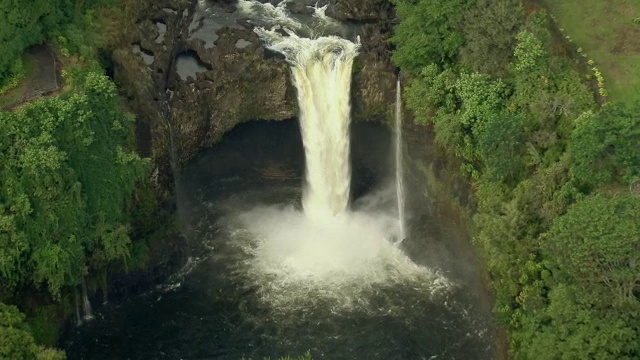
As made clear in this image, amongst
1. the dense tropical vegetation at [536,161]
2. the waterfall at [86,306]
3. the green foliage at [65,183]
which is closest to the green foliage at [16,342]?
the green foliage at [65,183]

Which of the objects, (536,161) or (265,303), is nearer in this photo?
(536,161)

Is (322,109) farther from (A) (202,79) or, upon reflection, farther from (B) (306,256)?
(B) (306,256)

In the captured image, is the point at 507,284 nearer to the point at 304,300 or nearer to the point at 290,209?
the point at 304,300

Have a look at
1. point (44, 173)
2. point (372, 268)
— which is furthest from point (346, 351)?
point (44, 173)

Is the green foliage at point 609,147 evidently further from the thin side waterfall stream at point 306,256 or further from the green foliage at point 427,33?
the green foliage at point 427,33

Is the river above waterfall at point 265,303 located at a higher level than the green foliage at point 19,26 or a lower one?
lower

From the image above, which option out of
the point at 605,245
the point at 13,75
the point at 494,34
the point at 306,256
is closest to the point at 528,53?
the point at 494,34
